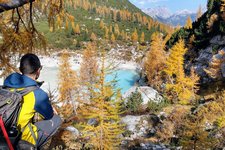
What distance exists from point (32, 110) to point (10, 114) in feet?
1.09

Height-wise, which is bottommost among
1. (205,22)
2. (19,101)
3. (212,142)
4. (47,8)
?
(212,142)

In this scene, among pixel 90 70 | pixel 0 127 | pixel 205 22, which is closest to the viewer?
pixel 0 127

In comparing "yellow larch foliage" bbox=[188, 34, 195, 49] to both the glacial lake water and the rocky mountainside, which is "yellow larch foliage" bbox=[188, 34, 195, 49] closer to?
the rocky mountainside

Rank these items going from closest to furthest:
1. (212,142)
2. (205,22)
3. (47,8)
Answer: (47,8), (212,142), (205,22)

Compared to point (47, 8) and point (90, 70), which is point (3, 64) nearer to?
point (47, 8)

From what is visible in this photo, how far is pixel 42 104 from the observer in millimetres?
3318

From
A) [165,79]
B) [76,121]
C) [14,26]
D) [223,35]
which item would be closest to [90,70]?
[165,79]

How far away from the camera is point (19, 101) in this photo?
3.00 m

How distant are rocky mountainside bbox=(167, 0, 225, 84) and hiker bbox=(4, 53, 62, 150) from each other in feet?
162

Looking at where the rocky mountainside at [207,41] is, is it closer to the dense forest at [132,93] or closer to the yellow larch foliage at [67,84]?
the dense forest at [132,93]

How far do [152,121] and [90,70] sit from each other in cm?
2242

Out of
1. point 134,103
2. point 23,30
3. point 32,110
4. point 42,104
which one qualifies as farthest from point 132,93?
point 32,110

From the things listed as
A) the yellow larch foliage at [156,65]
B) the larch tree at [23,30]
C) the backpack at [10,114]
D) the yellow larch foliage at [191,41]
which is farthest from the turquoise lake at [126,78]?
the backpack at [10,114]

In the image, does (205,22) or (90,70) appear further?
(205,22)
